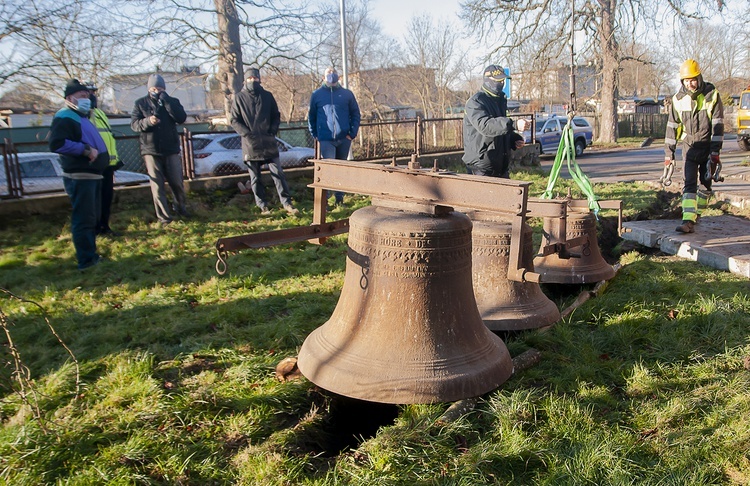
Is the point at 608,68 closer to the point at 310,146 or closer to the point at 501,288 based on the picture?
the point at 310,146

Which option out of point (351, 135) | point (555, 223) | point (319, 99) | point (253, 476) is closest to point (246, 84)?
point (319, 99)

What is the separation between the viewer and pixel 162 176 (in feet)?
26.9

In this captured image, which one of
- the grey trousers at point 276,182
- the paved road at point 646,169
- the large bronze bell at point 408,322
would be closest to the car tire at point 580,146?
the paved road at point 646,169

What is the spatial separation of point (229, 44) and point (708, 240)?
1463 cm

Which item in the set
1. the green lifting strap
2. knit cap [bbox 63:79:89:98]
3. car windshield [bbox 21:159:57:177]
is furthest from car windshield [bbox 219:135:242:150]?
the green lifting strap

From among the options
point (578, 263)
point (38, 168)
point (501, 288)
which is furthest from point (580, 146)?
point (501, 288)

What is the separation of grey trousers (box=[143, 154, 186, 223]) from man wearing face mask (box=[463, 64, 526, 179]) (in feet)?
14.1

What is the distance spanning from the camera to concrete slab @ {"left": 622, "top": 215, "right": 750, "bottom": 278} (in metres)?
6.05

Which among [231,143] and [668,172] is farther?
[231,143]

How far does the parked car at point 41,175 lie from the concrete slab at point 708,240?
26.7 feet

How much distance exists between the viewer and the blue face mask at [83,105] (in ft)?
22.2

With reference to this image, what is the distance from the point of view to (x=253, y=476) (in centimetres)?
281

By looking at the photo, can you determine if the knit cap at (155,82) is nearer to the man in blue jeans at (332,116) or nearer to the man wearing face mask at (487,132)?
the man in blue jeans at (332,116)

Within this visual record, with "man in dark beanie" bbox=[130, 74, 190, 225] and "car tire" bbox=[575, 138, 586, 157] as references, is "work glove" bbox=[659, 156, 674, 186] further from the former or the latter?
"car tire" bbox=[575, 138, 586, 157]
